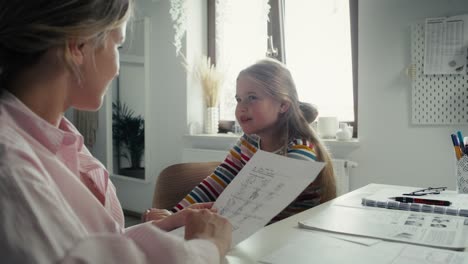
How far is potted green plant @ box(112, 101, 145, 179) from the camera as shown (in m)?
3.43

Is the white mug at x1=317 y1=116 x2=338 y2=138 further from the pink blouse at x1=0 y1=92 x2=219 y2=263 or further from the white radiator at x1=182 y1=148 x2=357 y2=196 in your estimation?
the pink blouse at x1=0 y1=92 x2=219 y2=263

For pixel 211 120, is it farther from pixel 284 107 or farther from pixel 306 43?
pixel 284 107

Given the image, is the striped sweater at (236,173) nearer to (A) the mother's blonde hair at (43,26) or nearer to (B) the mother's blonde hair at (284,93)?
(B) the mother's blonde hair at (284,93)

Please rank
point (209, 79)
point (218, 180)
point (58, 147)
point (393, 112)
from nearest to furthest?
point (58, 147), point (218, 180), point (393, 112), point (209, 79)

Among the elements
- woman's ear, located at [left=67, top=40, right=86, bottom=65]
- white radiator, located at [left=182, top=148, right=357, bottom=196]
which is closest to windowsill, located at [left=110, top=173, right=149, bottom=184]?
white radiator, located at [left=182, top=148, right=357, bottom=196]

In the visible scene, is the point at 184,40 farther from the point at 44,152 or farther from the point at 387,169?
the point at 44,152

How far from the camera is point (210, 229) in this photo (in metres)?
0.60

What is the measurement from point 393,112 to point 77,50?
6.58 ft

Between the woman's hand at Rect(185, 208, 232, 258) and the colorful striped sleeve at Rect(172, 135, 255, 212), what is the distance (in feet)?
2.21

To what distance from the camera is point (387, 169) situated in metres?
2.24

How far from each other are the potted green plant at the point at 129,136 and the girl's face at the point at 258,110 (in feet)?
6.71

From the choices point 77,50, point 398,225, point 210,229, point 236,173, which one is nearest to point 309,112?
point 236,173

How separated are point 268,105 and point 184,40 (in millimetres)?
1832

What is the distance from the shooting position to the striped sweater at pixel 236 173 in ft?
4.10
